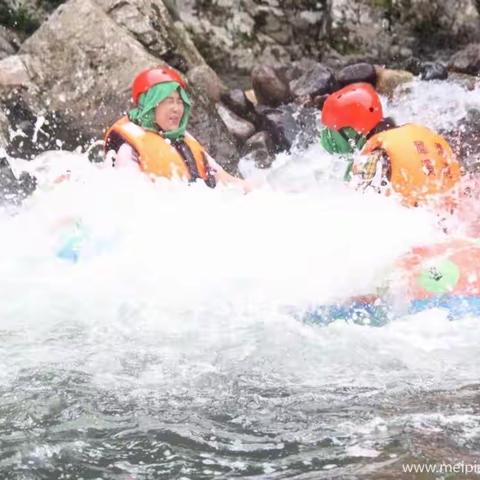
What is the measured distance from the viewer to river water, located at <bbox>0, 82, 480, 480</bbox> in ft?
12.1

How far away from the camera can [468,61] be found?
12.4m

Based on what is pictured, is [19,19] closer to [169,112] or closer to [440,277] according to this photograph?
[169,112]

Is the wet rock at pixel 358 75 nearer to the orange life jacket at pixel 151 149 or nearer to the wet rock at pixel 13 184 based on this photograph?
the wet rock at pixel 13 184

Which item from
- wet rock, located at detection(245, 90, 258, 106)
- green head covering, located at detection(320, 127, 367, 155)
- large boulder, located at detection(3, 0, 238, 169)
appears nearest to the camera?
green head covering, located at detection(320, 127, 367, 155)

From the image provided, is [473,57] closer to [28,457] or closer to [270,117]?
[270,117]

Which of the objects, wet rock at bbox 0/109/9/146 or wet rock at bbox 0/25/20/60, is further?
wet rock at bbox 0/25/20/60

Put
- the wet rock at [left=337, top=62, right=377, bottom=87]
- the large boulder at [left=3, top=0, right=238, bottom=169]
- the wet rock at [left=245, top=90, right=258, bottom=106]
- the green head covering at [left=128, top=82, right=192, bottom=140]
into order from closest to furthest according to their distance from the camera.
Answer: the green head covering at [left=128, top=82, right=192, bottom=140] → the large boulder at [left=3, top=0, right=238, bottom=169] → the wet rock at [left=245, top=90, right=258, bottom=106] → the wet rock at [left=337, top=62, right=377, bottom=87]

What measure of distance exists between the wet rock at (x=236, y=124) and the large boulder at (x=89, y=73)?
30 cm

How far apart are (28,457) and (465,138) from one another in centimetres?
800

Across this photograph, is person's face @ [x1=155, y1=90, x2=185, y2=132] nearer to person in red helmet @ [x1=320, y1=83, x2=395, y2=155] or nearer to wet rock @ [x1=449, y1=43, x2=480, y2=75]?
person in red helmet @ [x1=320, y1=83, x2=395, y2=155]

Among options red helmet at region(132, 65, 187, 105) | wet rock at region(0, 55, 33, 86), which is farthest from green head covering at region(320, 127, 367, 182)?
wet rock at region(0, 55, 33, 86)

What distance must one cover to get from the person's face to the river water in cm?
62

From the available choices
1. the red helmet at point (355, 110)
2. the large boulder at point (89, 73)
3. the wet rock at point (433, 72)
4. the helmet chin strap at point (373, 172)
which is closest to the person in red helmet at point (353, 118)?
the red helmet at point (355, 110)

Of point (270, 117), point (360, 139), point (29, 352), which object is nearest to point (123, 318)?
point (29, 352)
